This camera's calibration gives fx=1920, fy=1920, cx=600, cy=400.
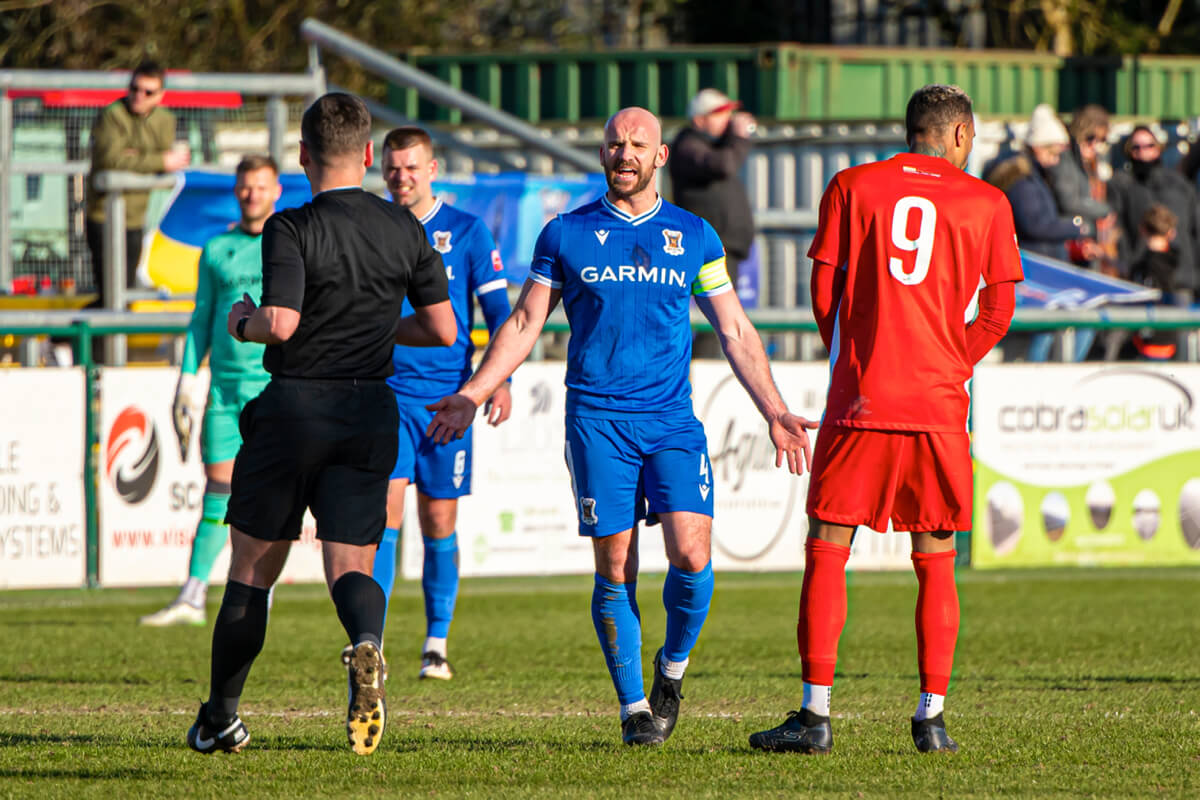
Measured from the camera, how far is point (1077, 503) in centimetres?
1299

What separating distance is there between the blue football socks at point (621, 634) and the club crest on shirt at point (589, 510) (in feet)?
0.75

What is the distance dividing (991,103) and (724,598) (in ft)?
34.1

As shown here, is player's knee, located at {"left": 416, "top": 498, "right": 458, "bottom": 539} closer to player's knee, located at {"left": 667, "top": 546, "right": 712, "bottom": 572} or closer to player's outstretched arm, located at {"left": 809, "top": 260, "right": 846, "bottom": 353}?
player's knee, located at {"left": 667, "top": 546, "right": 712, "bottom": 572}

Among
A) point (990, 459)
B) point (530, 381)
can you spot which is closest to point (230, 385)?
point (530, 381)

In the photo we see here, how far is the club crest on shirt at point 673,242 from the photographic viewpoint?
6.50m

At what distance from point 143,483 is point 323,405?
6.43 metres

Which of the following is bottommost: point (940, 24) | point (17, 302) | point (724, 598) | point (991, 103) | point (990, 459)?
point (724, 598)

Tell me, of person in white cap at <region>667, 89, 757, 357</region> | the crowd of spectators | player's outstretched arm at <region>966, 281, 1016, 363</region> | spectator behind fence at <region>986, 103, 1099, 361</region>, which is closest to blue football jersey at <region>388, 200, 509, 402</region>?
player's outstretched arm at <region>966, 281, 1016, 363</region>

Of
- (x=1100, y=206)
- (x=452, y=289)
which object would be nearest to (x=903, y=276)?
(x=452, y=289)

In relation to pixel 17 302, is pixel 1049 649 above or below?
below

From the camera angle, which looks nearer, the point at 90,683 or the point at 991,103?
the point at 90,683

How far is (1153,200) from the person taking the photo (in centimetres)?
1603

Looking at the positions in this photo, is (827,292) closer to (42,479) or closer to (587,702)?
(587,702)

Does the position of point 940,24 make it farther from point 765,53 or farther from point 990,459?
point 990,459
